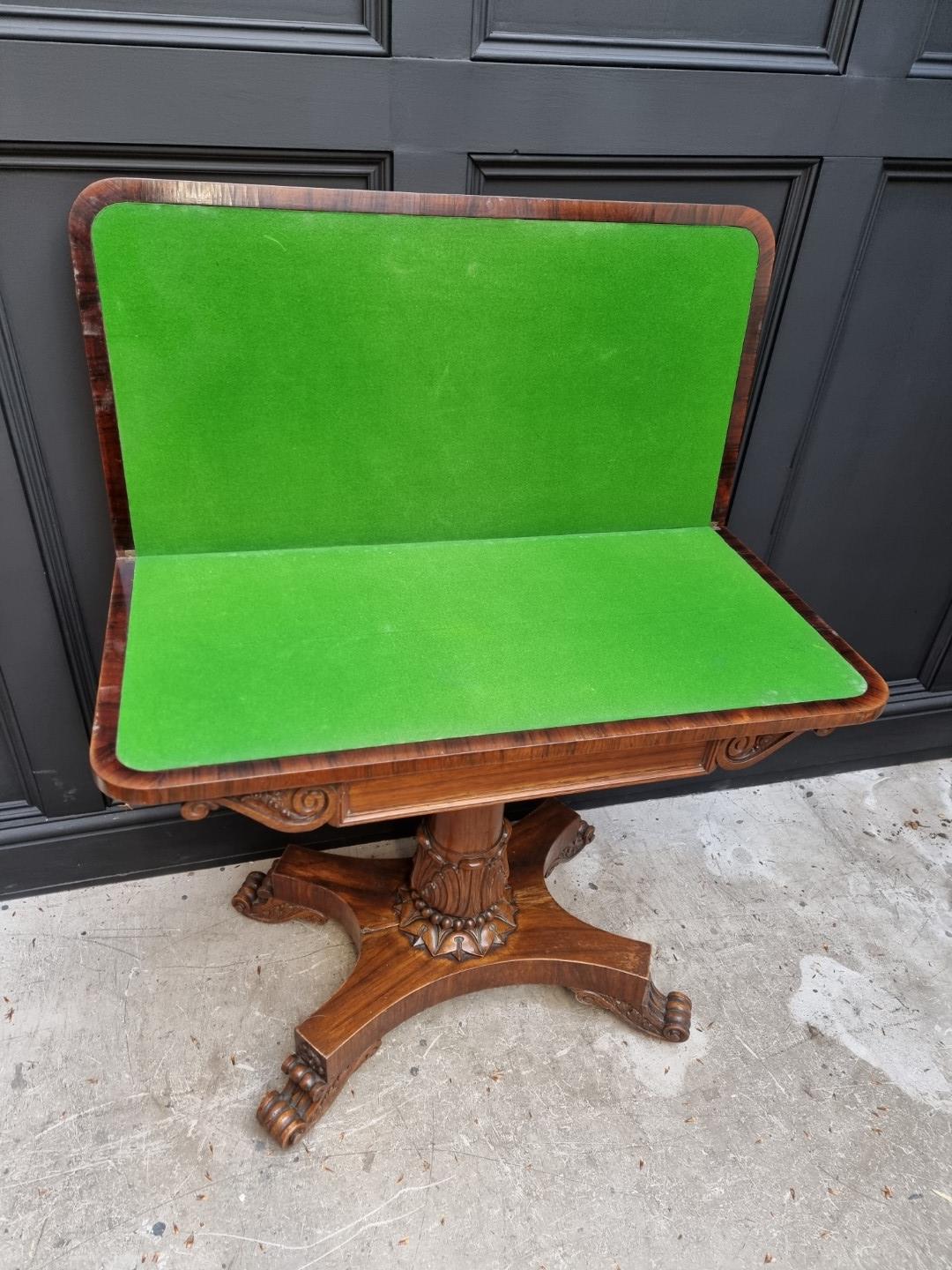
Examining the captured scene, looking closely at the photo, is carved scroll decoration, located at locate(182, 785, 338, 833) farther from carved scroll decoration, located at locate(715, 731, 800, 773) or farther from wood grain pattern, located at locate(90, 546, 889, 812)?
carved scroll decoration, located at locate(715, 731, 800, 773)

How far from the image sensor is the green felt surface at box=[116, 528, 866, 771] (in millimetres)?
959

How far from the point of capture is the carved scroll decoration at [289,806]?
0.93 m

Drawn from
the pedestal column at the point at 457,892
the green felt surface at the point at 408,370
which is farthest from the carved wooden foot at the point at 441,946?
the green felt surface at the point at 408,370

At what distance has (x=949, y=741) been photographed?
215 centimetres

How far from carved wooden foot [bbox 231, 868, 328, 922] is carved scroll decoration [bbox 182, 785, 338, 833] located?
0.68 m

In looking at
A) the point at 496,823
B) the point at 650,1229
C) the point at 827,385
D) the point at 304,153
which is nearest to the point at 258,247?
the point at 304,153

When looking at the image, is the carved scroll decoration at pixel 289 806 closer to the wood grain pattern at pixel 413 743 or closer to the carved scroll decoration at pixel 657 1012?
the wood grain pattern at pixel 413 743

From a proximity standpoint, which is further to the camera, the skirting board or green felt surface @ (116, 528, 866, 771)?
the skirting board

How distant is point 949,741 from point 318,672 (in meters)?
1.81

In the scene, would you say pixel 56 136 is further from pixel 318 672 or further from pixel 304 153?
pixel 318 672

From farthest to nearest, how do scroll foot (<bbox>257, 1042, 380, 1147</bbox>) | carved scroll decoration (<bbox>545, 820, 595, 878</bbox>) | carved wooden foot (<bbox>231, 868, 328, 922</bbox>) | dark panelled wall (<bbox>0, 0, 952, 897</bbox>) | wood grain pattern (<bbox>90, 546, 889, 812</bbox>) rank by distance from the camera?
carved scroll decoration (<bbox>545, 820, 595, 878</bbox>) < carved wooden foot (<bbox>231, 868, 328, 922</bbox>) < scroll foot (<bbox>257, 1042, 380, 1147</bbox>) < dark panelled wall (<bbox>0, 0, 952, 897</bbox>) < wood grain pattern (<bbox>90, 546, 889, 812</bbox>)

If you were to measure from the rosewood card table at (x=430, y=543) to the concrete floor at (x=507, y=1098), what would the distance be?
0.31ft

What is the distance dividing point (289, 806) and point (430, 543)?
0.56 meters

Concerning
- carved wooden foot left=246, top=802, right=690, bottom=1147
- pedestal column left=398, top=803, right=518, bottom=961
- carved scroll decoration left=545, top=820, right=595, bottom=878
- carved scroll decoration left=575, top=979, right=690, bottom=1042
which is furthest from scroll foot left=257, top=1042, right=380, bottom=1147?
carved scroll decoration left=545, top=820, right=595, bottom=878
